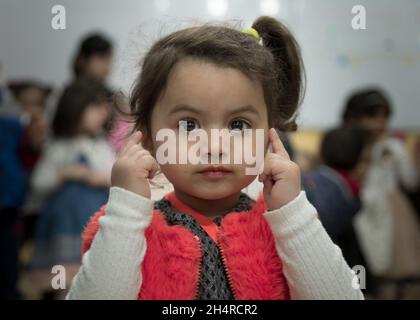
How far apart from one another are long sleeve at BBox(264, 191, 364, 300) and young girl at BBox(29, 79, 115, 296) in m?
0.91

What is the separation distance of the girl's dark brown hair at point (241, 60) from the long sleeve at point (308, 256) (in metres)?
0.15

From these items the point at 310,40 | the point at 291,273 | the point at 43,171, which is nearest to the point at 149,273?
the point at 291,273

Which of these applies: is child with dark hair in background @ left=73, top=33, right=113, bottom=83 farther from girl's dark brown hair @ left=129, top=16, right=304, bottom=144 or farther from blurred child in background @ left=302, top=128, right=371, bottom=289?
girl's dark brown hair @ left=129, top=16, right=304, bottom=144

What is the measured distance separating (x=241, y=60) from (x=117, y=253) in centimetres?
28

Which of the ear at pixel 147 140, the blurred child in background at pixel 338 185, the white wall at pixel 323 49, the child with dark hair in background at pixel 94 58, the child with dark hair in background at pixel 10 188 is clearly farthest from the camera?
the white wall at pixel 323 49

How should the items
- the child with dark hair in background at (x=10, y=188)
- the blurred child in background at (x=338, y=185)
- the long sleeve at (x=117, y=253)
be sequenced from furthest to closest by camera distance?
the child with dark hair in background at (x=10, y=188) → the blurred child in background at (x=338, y=185) → the long sleeve at (x=117, y=253)

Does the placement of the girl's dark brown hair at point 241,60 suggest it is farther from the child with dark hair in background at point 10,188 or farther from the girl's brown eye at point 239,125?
the child with dark hair in background at point 10,188

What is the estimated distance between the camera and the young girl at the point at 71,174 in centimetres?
162

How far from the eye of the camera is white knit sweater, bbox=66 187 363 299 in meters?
0.66

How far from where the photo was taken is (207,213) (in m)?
0.79

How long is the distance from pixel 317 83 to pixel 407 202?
66 cm

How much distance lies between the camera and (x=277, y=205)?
701mm

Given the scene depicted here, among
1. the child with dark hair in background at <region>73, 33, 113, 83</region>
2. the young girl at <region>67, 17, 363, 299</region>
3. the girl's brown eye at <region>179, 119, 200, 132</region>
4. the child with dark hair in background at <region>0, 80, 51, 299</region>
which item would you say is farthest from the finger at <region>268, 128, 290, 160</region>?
the child with dark hair in background at <region>73, 33, 113, 83</region>

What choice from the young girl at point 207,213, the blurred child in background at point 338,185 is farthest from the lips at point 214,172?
the blurred child in background at point 338,185
